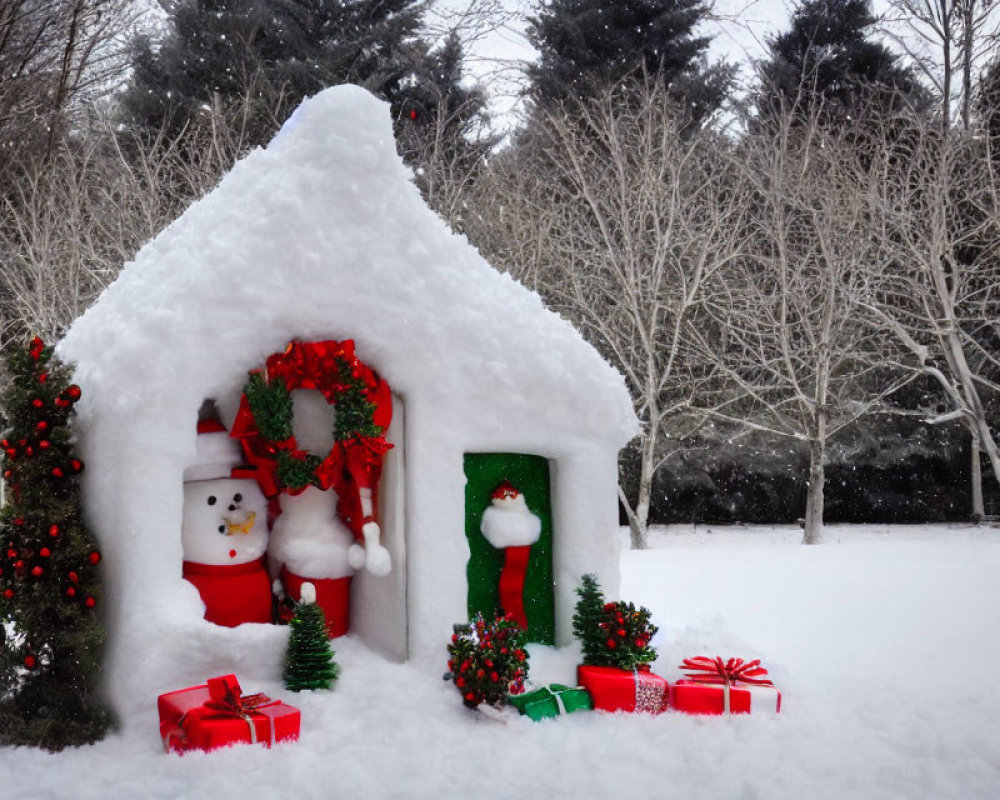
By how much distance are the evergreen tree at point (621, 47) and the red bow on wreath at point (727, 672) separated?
10898 millimetres

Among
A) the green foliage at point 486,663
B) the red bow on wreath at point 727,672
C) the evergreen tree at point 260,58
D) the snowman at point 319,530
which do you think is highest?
the evergreen tree at point 260,58

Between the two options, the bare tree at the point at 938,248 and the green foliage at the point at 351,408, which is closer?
the green foliage at the point at 351,408

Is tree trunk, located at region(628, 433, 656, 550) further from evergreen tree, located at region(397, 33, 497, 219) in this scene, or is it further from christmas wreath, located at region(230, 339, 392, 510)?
christmas wreath, located at region(230, 339, 392, 510)

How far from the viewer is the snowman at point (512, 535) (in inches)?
185

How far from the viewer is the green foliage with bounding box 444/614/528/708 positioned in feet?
13.6

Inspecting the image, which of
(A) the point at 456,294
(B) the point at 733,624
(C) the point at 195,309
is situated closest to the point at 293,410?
(C) the point at 195,309

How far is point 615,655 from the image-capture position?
177 inches

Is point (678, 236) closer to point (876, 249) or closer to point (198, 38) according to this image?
point (876, 249)

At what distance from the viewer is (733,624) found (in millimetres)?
5945

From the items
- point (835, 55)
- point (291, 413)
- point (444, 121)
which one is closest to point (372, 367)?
point (291, 413)

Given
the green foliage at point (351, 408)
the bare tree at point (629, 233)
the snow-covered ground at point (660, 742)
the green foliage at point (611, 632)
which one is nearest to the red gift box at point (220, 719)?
the snow-covered ground at point (660, 742)

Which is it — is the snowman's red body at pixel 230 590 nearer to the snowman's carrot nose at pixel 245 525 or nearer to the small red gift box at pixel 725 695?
the snowman's carrot nose at pixel 245 525

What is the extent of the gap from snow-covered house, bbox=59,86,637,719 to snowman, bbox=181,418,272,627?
25 cm

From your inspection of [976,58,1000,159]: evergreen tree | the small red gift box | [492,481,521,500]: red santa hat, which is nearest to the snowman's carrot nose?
[492,481,521,500]: red santa hat
